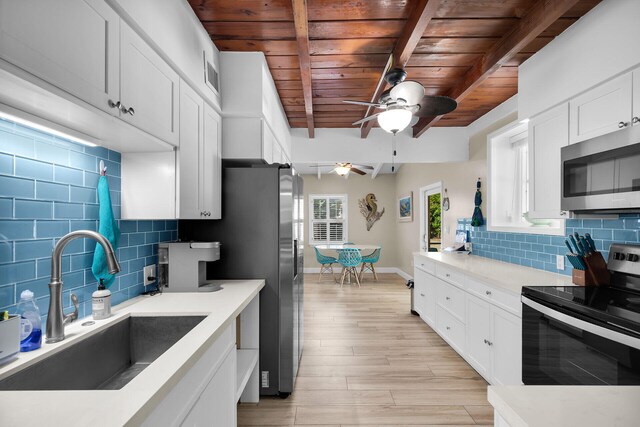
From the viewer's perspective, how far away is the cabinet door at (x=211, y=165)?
80.1 inches

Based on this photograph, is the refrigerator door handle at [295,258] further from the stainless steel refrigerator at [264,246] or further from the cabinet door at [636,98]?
the cabinet door at [636,98]

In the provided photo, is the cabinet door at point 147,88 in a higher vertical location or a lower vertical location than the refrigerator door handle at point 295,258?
higher

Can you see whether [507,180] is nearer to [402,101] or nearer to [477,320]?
[477,320]

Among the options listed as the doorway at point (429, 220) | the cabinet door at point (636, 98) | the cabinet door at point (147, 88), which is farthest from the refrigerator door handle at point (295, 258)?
the doorway at point (429, 220)

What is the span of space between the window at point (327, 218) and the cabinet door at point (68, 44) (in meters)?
6.80

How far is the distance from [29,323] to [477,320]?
9.01 feet

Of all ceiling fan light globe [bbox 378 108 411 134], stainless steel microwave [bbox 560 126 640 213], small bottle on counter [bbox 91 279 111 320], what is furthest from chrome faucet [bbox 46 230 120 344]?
stainless steel microwave [bbox 560 126 640 213]

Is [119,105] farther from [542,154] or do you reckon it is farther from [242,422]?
[542,154]

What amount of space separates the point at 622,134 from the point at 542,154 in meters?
0.75

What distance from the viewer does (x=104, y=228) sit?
1.53 metres

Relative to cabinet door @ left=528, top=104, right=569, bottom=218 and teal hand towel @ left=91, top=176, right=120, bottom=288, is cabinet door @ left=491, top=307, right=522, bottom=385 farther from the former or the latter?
teal hand towel @ left=91, top=176, right=120, bottom=288

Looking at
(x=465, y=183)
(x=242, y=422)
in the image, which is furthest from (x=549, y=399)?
(x=465, y=183)

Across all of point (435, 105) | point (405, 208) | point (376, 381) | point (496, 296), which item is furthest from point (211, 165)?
point (405, 208)

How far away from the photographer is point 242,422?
6.79 feet
